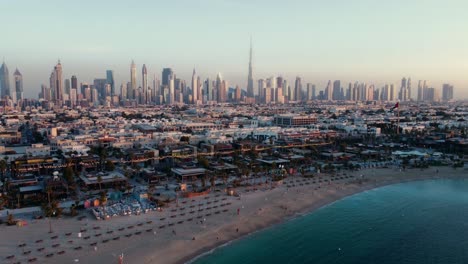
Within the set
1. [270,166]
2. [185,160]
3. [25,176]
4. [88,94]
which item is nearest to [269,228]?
[270,166]

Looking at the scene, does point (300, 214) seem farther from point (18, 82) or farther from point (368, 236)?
point (18, 82)

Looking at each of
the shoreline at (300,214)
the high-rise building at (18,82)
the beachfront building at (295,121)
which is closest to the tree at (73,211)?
the shoreline at (300,214)

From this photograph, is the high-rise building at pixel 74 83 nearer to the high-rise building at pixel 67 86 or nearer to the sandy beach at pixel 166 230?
the high-rise building at pixel 67 86

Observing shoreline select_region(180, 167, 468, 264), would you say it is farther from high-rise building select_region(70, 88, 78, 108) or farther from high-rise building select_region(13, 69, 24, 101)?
high-rise building select_region(13, 69, 24, 101)

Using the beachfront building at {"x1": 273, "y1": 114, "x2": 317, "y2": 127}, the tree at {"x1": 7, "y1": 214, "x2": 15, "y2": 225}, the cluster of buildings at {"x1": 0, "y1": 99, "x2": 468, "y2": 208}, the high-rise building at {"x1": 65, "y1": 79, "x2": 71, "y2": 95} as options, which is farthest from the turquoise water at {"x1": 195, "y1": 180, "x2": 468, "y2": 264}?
the high-rise building at {"x1": 65, "y1": 79, "x2": 71, "y2": 95}

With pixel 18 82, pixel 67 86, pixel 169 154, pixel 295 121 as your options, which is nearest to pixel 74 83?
pixel 67 86

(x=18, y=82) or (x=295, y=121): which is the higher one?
(x=18, y=82)

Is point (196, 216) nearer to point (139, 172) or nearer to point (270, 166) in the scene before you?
point (139, 172)

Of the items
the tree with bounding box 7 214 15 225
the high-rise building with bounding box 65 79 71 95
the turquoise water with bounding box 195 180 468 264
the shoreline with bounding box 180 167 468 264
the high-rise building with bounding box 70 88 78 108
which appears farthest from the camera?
the high-rise building with bounding box 65 79 71 95
